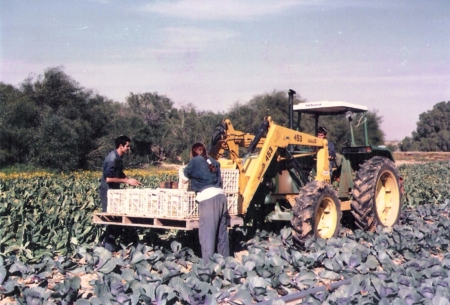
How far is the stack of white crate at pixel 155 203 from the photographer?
613 cm

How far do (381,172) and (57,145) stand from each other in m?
24.6

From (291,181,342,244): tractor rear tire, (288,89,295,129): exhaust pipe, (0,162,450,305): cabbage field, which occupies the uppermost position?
(288,89,295,129): exhaust pipe

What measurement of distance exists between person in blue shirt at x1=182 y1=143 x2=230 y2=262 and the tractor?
1.64 ft

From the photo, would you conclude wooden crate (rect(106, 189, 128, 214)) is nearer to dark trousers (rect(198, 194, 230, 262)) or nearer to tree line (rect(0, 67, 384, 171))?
dark trousers (rect(198, 194, 230, 262))

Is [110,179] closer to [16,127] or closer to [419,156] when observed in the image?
[16,127]

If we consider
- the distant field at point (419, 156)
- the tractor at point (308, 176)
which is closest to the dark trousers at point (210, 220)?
the tractor at point (308, 176)

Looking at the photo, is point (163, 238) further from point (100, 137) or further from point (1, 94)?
point (100, 137)

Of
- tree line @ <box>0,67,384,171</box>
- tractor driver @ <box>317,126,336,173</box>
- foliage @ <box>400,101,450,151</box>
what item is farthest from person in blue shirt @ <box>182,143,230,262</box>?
foliage @ <box>400,101,450,151</box>

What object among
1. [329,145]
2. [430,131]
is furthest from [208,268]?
[430,131]

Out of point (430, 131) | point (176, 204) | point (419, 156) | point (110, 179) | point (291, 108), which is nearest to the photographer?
point (176, 204)

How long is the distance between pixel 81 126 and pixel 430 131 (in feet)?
201

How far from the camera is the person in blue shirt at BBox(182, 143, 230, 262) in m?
6.18

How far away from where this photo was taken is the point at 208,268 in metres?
5.68

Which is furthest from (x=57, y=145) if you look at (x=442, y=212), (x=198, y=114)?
(x=442, y=212)
